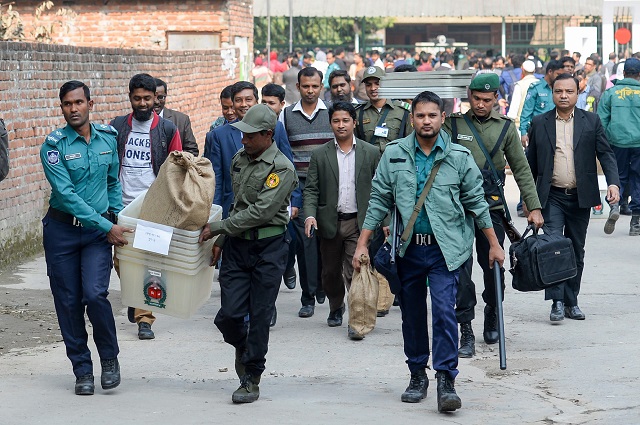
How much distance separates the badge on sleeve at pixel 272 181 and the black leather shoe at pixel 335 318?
114 inches

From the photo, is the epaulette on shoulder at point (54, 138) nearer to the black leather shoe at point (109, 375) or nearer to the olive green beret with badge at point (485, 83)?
the black leather shoe at point (109, 375)

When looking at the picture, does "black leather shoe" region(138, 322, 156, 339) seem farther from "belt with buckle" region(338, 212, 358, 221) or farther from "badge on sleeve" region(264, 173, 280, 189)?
"badge on sleeve" region(264, 173, 280, 189)

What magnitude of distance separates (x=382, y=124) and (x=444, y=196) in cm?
323

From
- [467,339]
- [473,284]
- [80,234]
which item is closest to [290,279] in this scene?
[467,339]

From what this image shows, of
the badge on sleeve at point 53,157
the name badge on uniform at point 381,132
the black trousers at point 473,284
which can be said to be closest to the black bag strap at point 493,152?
the black trousers at point 473,284

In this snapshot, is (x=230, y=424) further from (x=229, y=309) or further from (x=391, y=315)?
(x=391, y=315)

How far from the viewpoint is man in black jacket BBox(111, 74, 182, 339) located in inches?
354

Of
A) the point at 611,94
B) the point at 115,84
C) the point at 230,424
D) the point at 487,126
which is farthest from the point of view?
the point at 115,84

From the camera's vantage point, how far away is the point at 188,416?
22.5 ft

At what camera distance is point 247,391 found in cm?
727

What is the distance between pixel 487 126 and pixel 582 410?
2.43 meters

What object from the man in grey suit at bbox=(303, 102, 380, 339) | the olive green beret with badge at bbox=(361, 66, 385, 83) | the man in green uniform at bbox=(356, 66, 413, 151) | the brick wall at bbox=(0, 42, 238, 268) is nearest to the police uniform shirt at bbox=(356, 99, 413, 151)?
the man in green uniform at bbox=(356, 66, 413, 151)

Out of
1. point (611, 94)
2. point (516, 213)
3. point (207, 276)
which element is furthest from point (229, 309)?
point (516, 213)

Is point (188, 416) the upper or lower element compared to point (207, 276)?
lower
